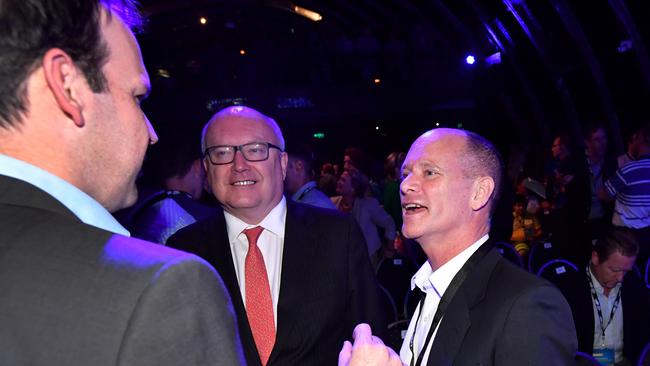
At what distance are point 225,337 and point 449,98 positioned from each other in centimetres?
1320

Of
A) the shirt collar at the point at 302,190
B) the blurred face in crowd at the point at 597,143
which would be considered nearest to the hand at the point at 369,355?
the shirt collar at the point at 302,190

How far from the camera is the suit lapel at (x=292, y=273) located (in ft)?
6.92

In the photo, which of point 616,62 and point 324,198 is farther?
point 616,62

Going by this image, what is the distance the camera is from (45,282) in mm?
626

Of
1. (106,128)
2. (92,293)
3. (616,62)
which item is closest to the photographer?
(92,293)

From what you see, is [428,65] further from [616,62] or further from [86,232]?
[86,232]

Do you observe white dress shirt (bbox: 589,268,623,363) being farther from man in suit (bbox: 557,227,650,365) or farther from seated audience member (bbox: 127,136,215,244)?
seated audience member (bbox: 127,136,215,244)

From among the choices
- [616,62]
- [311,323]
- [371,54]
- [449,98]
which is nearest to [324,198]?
[311,323]

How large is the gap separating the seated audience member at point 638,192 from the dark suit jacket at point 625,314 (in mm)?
1434

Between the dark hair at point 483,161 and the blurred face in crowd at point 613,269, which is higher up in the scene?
the dark hair at point 483,161

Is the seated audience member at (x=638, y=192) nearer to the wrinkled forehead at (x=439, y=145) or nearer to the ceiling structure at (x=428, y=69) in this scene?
the ceiling structure at (x=428, y=69)

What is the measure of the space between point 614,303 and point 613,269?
0.25 metres

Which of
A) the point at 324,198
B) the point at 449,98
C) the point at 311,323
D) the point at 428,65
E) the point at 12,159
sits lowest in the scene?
the point at 311,323

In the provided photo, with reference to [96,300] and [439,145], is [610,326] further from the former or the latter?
[96,300]
